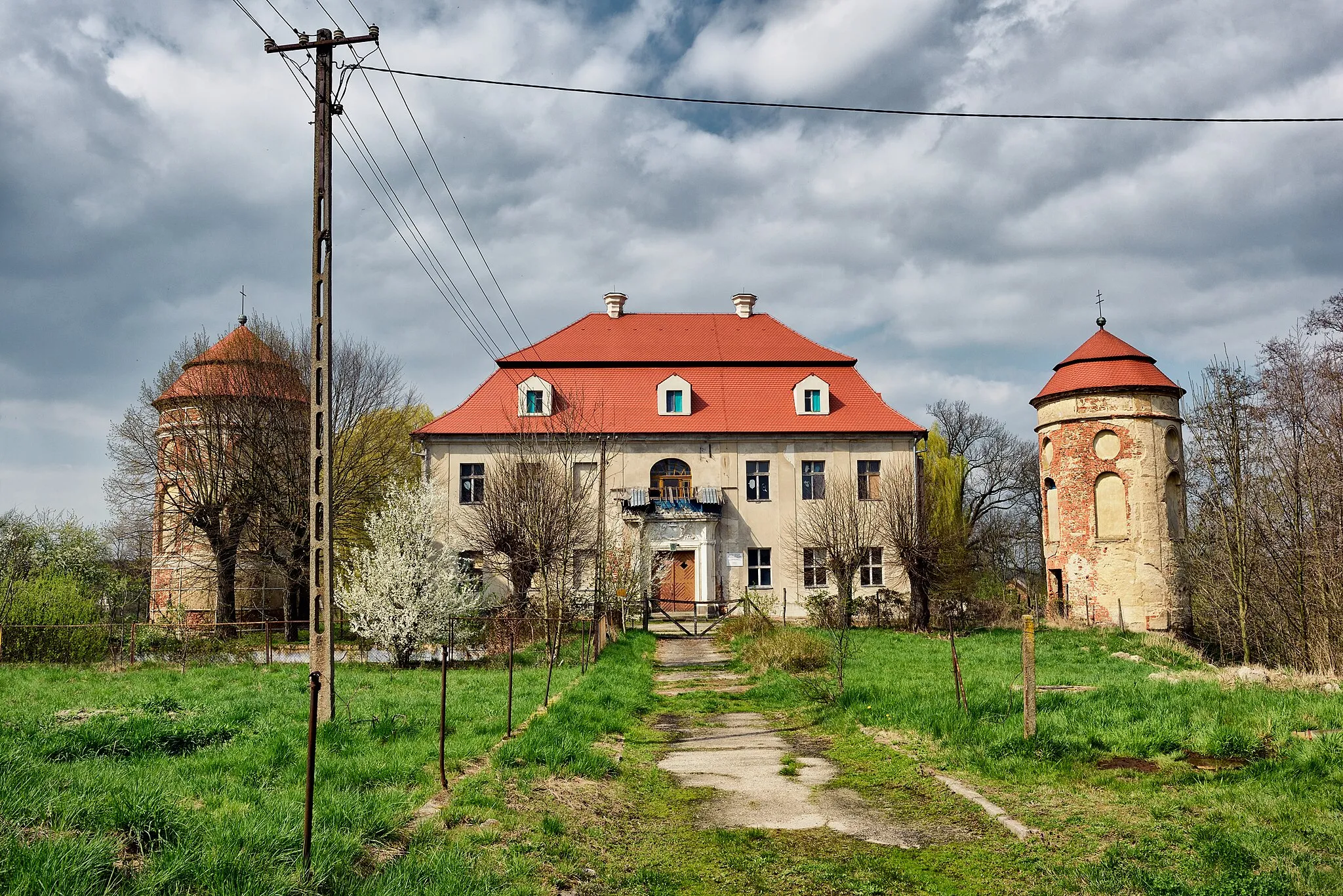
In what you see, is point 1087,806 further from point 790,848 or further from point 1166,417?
point 1166,417

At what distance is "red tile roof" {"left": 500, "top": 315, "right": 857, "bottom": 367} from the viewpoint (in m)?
40.6

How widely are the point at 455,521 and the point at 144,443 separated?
424 inches

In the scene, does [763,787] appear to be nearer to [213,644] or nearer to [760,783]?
[760,783]

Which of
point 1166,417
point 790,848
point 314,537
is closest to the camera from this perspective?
point 790,848

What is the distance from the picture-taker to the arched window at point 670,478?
38.8m

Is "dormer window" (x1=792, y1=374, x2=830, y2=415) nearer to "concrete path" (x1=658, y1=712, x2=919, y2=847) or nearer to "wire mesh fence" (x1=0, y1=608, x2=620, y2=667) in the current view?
"wire mesh fence" (x1=0, y1=608, x2=620, y2=667)

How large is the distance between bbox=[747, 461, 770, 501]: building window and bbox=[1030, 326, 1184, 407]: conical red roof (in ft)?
35.9

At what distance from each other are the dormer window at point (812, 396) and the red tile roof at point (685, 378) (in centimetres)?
28

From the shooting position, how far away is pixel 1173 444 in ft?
116

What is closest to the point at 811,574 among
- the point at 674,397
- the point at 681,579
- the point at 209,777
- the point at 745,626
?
the point at 681,579

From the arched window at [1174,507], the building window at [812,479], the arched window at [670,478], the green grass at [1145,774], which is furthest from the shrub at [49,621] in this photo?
the arched window at [1174,507]

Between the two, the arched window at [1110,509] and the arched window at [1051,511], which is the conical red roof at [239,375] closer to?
the arched window at [1051,511]

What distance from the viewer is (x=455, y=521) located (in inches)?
1420

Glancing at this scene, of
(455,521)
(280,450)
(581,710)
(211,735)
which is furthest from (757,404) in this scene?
(211,735)
